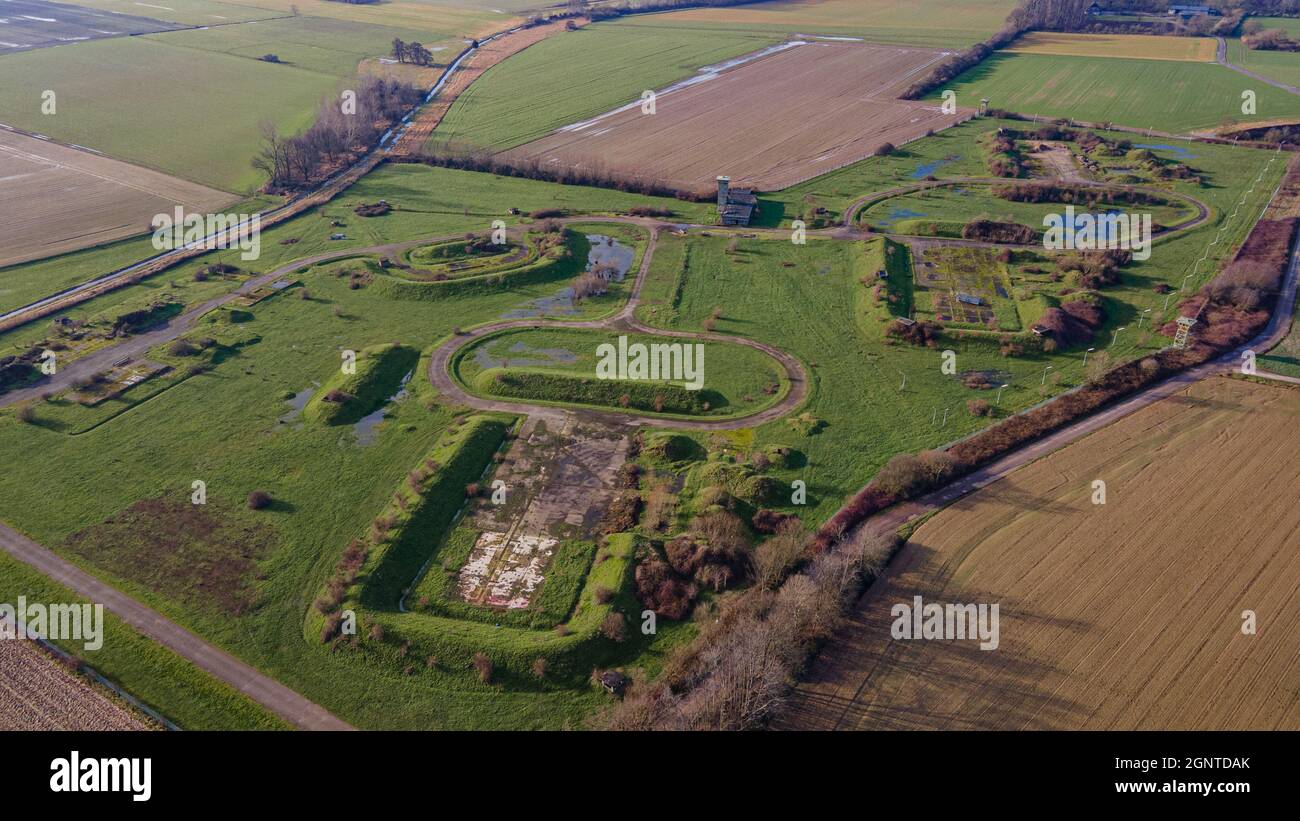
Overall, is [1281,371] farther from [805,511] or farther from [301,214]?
[301,214]

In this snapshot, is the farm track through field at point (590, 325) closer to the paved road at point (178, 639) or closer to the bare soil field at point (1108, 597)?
the bare soil field at point (1108, 597)

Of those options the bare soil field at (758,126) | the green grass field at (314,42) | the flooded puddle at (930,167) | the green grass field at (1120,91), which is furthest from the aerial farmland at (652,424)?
the green grass field at (314,42)

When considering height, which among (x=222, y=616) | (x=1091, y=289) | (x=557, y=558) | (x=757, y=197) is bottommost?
(x=222, y=616)

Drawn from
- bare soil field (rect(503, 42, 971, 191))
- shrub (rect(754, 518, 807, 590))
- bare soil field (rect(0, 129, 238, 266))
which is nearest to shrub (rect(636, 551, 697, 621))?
shrub (rect(754, 518, 807, 590))

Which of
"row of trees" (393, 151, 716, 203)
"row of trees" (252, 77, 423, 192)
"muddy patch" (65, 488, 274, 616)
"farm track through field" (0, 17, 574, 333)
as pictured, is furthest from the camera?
"row of trees" (252, 77, 423, 192)

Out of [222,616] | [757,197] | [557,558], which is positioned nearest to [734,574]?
[557,558]

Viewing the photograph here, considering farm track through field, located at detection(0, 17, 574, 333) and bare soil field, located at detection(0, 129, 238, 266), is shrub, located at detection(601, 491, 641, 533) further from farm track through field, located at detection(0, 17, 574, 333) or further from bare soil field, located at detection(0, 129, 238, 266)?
bare soil field, located at detection(0, 129, 238, 266)

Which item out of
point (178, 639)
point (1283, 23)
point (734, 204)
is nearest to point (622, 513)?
point (178, 639)
